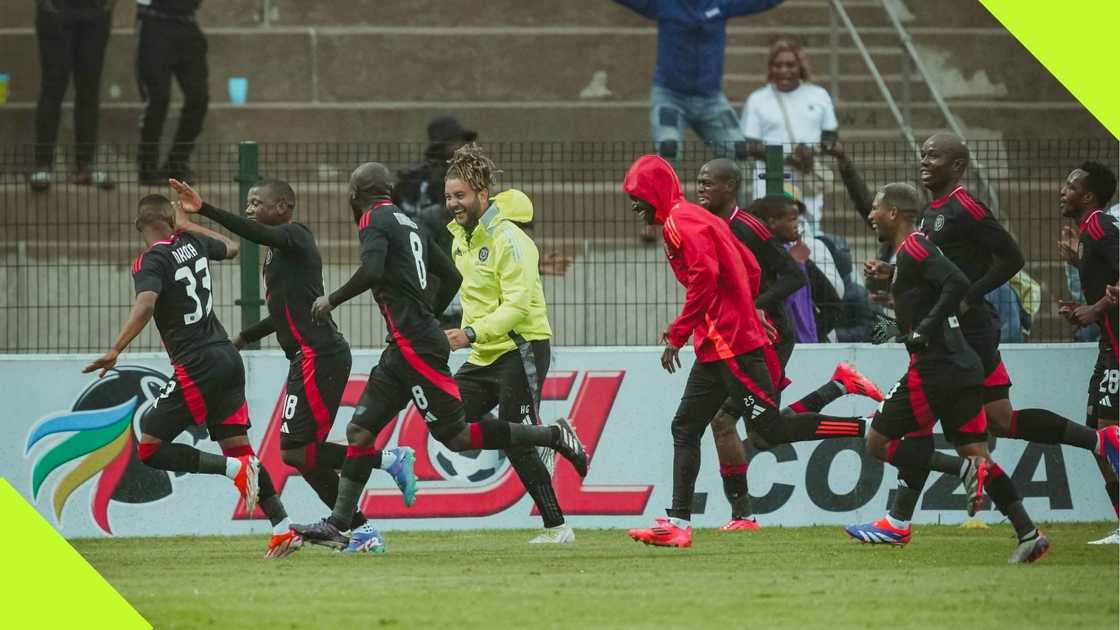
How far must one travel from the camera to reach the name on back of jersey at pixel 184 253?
1118cm

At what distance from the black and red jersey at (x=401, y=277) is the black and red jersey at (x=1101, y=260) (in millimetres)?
4034

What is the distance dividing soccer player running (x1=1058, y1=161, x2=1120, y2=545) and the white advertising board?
1933 millimetres

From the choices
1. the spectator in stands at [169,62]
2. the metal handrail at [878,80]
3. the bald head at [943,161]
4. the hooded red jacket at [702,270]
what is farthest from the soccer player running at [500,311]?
the metal handrail at [878,80]

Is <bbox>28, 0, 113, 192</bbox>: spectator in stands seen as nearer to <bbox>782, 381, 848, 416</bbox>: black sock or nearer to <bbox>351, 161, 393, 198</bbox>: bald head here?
<bbox>351, 161, 393, 198</bbox>: bald head

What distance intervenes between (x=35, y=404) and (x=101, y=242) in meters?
2.28

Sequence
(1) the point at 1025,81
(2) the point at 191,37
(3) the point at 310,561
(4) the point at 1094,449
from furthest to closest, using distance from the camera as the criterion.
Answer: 1. (1) the point at 1025,81
2. (2) the point at 191,37
3. (4) the point at 1094,449
4. (3) the point at 310,561

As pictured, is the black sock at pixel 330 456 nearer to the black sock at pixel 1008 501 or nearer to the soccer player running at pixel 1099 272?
the black sock at pixel 1008 501

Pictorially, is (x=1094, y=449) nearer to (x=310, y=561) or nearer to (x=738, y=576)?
(x=738, y=576)

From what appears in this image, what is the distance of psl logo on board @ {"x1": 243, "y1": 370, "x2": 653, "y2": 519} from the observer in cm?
1358

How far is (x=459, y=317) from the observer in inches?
568

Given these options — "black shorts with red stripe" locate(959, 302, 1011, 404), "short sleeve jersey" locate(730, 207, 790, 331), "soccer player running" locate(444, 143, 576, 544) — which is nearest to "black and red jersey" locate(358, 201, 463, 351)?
"soccer player running" locate(444, 143, 576, 544)

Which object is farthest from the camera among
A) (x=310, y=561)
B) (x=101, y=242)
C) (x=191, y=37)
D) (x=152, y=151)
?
(x=191, y=37)

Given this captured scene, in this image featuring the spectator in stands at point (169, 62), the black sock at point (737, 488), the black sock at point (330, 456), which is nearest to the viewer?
the black sock at point (330, 456)

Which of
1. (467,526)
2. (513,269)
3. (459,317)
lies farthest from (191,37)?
(513,269)
